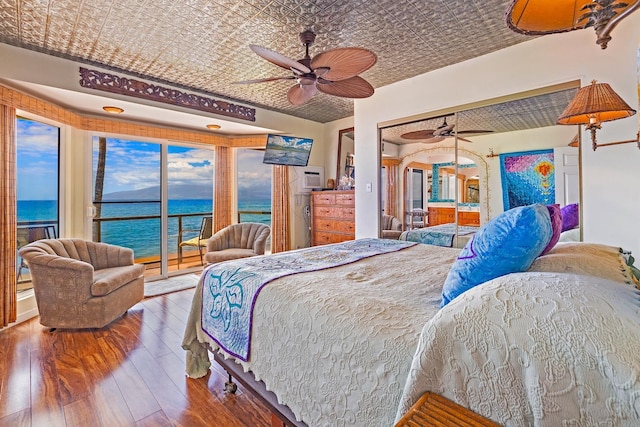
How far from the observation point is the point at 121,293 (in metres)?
2.98

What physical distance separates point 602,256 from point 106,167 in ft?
17.4

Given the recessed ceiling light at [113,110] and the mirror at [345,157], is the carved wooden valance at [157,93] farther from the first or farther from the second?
the mirror at [345,157]

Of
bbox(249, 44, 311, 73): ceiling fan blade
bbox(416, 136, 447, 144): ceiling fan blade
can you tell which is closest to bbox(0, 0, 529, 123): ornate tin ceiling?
bbox(249, 44, 311, 73): ceiling fan blade

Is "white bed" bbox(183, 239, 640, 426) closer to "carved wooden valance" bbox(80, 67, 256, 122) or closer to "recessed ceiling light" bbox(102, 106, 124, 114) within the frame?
"carved wooden valance" bbox(80, 67, 256, 122)

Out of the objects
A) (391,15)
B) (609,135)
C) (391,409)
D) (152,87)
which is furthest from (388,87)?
(391,409)

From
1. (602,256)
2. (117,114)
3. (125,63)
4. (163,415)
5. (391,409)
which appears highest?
(125,63)

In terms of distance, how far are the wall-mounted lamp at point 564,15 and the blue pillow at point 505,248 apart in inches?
23.5

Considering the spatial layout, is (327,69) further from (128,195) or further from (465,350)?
(128,195)

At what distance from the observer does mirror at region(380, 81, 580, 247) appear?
2.70m

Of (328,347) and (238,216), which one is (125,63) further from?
(328,347)

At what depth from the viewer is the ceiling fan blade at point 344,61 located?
199 cm

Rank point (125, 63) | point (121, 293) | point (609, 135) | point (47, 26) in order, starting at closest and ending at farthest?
point (609, 135) < point (47, 26) < point (121, 293) < point (125, 63)

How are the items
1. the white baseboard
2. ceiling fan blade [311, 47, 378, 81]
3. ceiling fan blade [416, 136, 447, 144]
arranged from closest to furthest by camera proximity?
1. ceiling fan blade [311, 47, 378, 81]
2. the white baseboard
3. ceiling fan blade [416, 136, 447, 144]

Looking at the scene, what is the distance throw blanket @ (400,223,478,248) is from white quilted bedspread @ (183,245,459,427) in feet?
6.35
